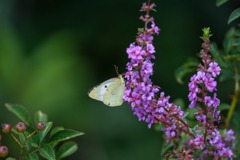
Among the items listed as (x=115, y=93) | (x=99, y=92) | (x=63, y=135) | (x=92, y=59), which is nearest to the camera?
(x=63, y=135)

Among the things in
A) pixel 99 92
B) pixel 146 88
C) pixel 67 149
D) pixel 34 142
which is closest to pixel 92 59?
pixel 99 92

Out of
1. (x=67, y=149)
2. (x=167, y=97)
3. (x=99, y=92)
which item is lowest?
(x=67, y=149)

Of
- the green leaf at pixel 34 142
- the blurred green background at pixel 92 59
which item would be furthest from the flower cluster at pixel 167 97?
the blurred green background at pixel 92 59

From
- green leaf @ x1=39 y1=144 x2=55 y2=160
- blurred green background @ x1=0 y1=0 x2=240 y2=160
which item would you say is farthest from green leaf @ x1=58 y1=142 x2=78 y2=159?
blurred green background @ x1=0 y1=0 x2=240 y2=160

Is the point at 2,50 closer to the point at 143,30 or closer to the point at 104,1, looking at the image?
the point at 104,1

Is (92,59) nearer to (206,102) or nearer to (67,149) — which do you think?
(67,149)
